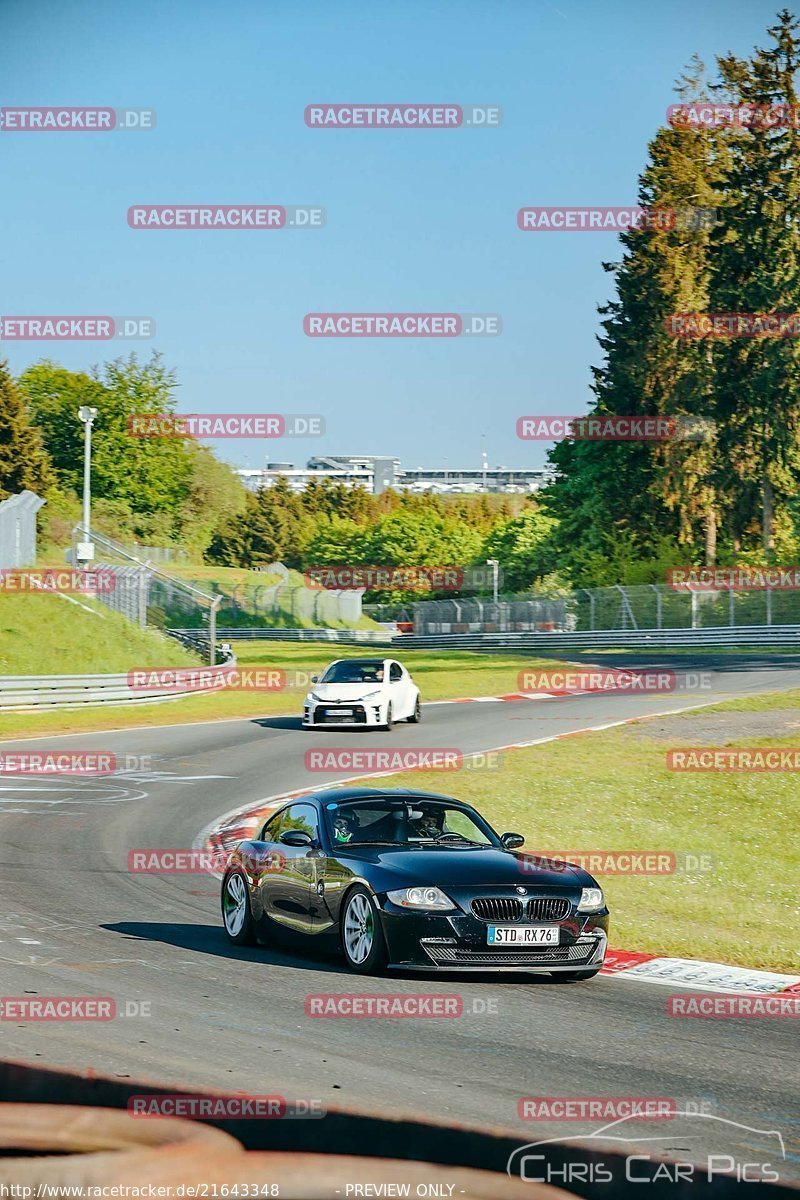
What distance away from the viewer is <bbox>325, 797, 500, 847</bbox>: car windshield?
11.6 m

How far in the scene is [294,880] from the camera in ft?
37.8

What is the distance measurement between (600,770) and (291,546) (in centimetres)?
11591

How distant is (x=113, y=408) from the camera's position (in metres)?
113

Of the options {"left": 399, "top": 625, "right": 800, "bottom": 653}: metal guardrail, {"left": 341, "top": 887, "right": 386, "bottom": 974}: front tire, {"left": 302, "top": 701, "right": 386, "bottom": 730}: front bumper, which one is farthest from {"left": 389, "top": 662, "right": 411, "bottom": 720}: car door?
{"left": 399, "top": 625, "right": 800, "bottom": 653}: metal guardrail

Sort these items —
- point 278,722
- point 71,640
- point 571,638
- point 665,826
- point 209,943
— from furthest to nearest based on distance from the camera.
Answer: point 571,638 < point 71,640 < point 278,722 < point 665,826 < point 209,943

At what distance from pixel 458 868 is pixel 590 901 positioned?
0.98m

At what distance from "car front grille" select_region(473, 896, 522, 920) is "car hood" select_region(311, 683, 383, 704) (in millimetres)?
20355

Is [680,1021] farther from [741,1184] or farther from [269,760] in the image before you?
[269,760]

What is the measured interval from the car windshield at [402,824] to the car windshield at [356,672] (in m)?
19.2

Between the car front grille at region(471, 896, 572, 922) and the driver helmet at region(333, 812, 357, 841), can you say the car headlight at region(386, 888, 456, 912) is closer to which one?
the car front grille at region(471, 896, 572, 922)

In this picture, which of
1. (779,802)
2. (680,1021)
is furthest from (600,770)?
(680,1021)

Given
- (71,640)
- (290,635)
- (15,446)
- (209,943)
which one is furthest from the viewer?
(15,446)

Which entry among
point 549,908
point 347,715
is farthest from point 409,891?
point 347,715

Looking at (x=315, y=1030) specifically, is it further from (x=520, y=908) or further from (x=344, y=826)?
(x=344, y=826)
